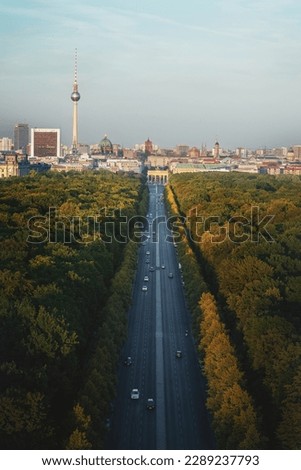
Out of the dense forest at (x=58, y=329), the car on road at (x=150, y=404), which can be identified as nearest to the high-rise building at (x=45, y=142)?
the dense forest at (x=58, y=329)

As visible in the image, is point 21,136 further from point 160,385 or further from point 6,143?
point 160,385

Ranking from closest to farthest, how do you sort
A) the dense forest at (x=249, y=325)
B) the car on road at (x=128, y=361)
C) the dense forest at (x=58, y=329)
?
the dense forest at (x=58, y=329) → the dense forest at (x=249, y=325) → the car on road at (x=128, y=361)

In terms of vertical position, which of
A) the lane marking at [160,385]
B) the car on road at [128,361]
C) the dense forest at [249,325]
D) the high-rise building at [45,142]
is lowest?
the lane marking at [160,385]

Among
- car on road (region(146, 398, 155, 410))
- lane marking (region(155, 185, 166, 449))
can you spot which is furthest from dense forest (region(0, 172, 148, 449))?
lane marking (region(155, 185, 166, 449))

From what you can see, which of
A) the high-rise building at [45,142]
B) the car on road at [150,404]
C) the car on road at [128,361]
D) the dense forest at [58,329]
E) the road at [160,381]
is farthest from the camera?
the high-rise building at [45,142]

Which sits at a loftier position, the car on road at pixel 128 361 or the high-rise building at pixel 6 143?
the high-rise building at pixel 6 143

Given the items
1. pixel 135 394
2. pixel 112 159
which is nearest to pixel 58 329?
pixel 135 394

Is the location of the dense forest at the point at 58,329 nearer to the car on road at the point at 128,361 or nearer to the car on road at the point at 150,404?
the car on road at the point at 128,361

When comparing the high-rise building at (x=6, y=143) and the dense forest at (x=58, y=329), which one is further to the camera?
the high-rise building at (x=6, y=143)
